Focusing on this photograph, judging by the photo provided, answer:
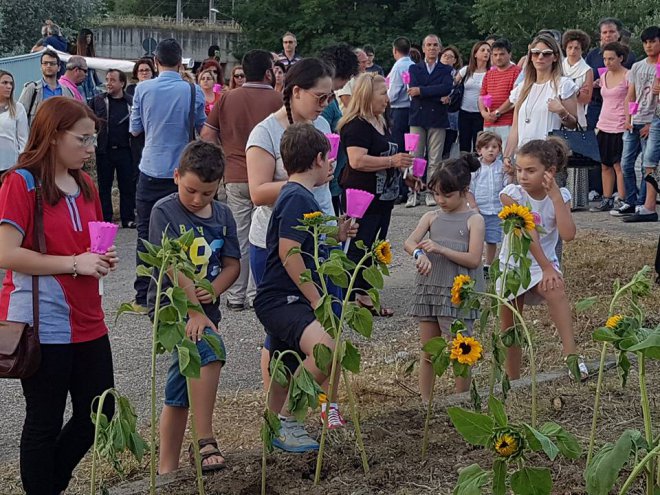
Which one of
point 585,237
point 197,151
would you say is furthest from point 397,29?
point 197,151

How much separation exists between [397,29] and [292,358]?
142 feet

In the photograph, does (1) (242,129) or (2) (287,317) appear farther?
(1) (242,129)

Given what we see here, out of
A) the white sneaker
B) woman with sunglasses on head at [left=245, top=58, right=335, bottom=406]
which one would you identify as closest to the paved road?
woman with sunglasses on head at [left=245, top=58, right=335, bottom=406]

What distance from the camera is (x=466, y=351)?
4.09m

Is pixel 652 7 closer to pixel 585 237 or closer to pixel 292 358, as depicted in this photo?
pixel 585 237

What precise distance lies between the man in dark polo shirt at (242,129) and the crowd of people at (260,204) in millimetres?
14

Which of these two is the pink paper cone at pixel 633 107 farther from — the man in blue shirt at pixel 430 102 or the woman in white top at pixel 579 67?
the man in blue shirt at pixel 430 102

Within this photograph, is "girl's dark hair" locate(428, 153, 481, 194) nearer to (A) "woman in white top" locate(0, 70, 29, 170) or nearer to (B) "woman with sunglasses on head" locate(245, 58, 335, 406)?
(B) "woman with sunglasses on head" locate(245, 58, 335, 406)

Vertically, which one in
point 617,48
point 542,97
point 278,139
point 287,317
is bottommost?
point 287,317

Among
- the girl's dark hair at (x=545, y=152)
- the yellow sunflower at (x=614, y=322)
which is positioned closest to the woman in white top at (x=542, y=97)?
the girl's dark hair at (x=545, y=152)

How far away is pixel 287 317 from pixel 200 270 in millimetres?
483

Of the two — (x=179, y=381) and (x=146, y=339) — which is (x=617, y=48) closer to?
(x=146, y=339)

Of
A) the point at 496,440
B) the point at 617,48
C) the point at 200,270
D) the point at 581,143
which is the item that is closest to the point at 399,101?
the point at 617,48

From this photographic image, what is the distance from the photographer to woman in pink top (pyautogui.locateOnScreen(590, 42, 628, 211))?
39.8 ft
